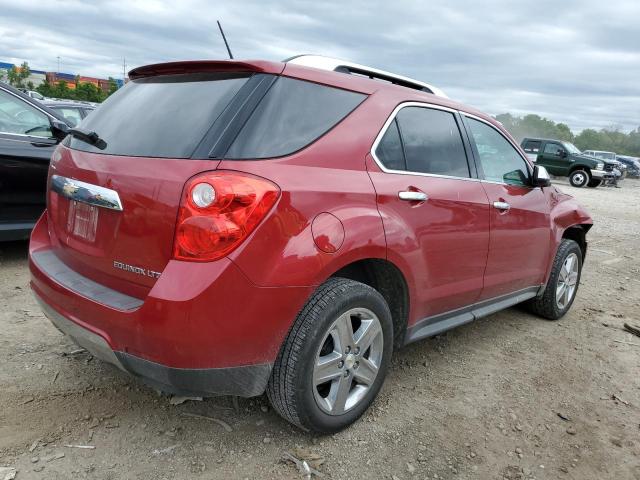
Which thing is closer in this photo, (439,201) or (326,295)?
(326,295)

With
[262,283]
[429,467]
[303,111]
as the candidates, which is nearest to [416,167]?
[303,111]

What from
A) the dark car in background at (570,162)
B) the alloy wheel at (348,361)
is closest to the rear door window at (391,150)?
the alloy wheel at (348,361)

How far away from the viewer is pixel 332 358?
2.48 meters

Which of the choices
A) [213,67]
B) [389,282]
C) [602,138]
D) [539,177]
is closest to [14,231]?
[213,67]

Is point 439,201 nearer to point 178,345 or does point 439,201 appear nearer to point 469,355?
point 469,355

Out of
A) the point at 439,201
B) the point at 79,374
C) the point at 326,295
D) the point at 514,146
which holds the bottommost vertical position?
the point at 79,374

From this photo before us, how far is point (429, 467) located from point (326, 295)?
0.94m

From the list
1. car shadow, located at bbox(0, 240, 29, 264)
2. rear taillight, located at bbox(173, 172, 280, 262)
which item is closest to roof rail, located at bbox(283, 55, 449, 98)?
rear taillight, located at bbox(173, 172, 280, 262)

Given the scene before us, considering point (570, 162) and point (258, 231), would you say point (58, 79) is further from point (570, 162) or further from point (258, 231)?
point (258, 231)

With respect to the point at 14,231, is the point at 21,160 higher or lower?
higher

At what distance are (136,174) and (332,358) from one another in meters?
1.17

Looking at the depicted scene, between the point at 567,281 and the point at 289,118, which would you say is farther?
the point at 567,281

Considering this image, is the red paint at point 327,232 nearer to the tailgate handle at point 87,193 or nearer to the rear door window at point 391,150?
the rear door window at point 391,150

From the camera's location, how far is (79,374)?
3029mm
